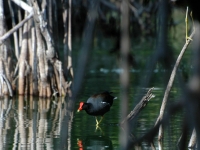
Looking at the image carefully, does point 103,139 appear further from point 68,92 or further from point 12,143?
point 68,92

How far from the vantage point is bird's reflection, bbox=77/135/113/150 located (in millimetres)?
8594

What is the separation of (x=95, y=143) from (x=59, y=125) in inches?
57.1

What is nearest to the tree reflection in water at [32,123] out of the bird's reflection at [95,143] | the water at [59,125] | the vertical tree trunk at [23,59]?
the water at [59,125]

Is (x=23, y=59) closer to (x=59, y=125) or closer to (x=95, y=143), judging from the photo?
(x=59, y=125)

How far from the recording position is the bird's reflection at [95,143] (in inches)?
338

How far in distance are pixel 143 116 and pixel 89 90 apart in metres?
3.67

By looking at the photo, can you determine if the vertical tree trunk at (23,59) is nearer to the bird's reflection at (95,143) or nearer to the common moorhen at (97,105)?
the common moorhen at (97,105)

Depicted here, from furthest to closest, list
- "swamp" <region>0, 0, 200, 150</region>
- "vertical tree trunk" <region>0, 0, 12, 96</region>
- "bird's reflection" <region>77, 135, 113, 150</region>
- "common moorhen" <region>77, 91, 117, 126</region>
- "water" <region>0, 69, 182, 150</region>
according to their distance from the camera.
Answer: "vertical tree trunk" <region>0, 0, 12, 96</region> → "common moorhen" <region>77, 91, 117, 126</region> → "water" <region>0, 69, 182, 150</region> → "bird's reflection" <region>77, 135, 113, 150</region> → "swamp" <region>0, 0, 200, 150</region>

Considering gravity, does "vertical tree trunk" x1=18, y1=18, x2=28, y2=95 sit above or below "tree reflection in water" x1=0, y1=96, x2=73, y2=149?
above

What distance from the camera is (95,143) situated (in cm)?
892

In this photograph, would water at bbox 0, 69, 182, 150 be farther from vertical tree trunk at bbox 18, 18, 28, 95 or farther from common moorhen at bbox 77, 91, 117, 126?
vertical tree trunk at bbox 18, 18, 28, 95

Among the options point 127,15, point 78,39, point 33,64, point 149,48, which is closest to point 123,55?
point 127,15

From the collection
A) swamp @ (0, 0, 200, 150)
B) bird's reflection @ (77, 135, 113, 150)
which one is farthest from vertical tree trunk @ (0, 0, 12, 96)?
bird's reflection @ (77, 135, 113, 150)

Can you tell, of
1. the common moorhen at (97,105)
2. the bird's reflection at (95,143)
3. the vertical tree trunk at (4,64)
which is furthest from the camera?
the vertical tree trunk at (4,64)
